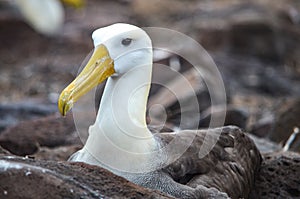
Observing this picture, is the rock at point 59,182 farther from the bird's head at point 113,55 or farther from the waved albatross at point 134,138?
the bird's head at point 113,55

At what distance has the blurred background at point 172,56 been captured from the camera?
393 inches

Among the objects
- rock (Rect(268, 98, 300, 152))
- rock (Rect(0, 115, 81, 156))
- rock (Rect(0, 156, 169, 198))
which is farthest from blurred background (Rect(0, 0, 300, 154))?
rock (Rect(0, 156, 169, 198))

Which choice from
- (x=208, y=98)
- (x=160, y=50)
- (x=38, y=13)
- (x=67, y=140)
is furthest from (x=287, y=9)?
(x=67, y=140)

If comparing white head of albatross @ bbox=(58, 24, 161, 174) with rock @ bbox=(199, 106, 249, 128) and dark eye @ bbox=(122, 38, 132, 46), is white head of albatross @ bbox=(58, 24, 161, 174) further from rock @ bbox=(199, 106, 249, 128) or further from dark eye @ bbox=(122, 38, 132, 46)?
rock @ bbox=(199, 106, 249, 128)

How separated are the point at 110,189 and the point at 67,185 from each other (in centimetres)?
21

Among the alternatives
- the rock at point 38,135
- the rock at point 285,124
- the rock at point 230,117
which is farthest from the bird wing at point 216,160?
the rock at point 230,117

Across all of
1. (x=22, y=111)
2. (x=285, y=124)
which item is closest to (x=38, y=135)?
(x=22, y=111)

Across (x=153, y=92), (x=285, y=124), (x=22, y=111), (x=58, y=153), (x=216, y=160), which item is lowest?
(x=22, y=111)

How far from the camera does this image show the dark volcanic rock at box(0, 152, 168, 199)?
10.6ft

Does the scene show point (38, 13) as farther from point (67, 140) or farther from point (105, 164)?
point (105, 164)

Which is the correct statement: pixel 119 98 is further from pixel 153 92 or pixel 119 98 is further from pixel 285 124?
pixel 153 92

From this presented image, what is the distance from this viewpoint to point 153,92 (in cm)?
875

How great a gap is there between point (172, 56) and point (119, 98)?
521cm

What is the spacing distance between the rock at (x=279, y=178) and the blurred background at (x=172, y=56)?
329 cm
